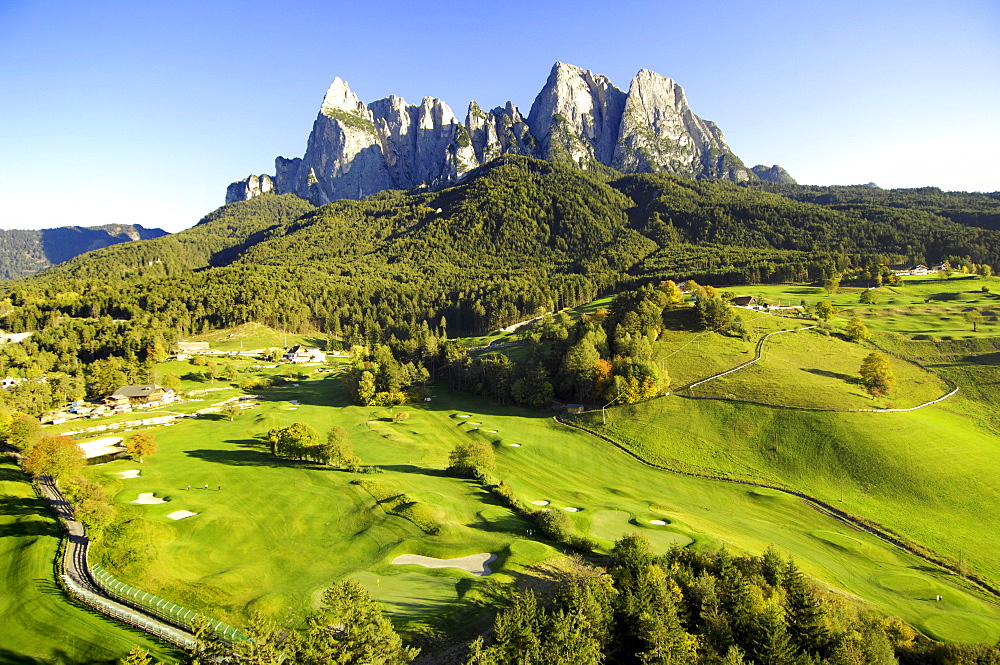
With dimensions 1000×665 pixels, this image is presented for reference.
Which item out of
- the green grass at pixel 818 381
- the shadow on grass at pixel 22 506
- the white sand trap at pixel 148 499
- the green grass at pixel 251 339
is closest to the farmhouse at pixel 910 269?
the green grass at pixel 818 381

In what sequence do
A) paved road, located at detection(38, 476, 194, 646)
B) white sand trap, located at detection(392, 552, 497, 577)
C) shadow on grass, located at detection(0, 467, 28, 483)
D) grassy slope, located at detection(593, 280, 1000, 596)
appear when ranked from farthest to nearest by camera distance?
shadow on grass, located at detection(0, 467, 28, 483) → grassy slope, located at detection(593, 280, 1000, 596) → white sand trap, located at detection(392, 552, 497, 577) → paved road, located at detection(38, 476, 194, 646)

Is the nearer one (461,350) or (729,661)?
(729,661)

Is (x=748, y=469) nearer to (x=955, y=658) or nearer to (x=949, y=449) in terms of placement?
(x=949, y=449)

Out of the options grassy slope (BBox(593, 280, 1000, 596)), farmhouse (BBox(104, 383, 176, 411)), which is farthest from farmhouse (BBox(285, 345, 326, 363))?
grassy slope (BBox(593, 280, 1000, 596))

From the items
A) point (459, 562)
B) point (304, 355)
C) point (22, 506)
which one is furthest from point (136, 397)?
point (459, 562)

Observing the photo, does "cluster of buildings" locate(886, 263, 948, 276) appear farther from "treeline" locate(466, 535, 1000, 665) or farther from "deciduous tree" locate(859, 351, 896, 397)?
"treeline" locate(466, 535, 1000, 665)

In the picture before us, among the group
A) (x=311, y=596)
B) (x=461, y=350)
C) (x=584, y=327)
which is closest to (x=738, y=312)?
(x=584, y=327)

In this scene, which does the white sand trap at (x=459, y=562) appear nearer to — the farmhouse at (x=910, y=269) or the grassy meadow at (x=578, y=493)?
the grassy meadow at (x=578, y=493)
